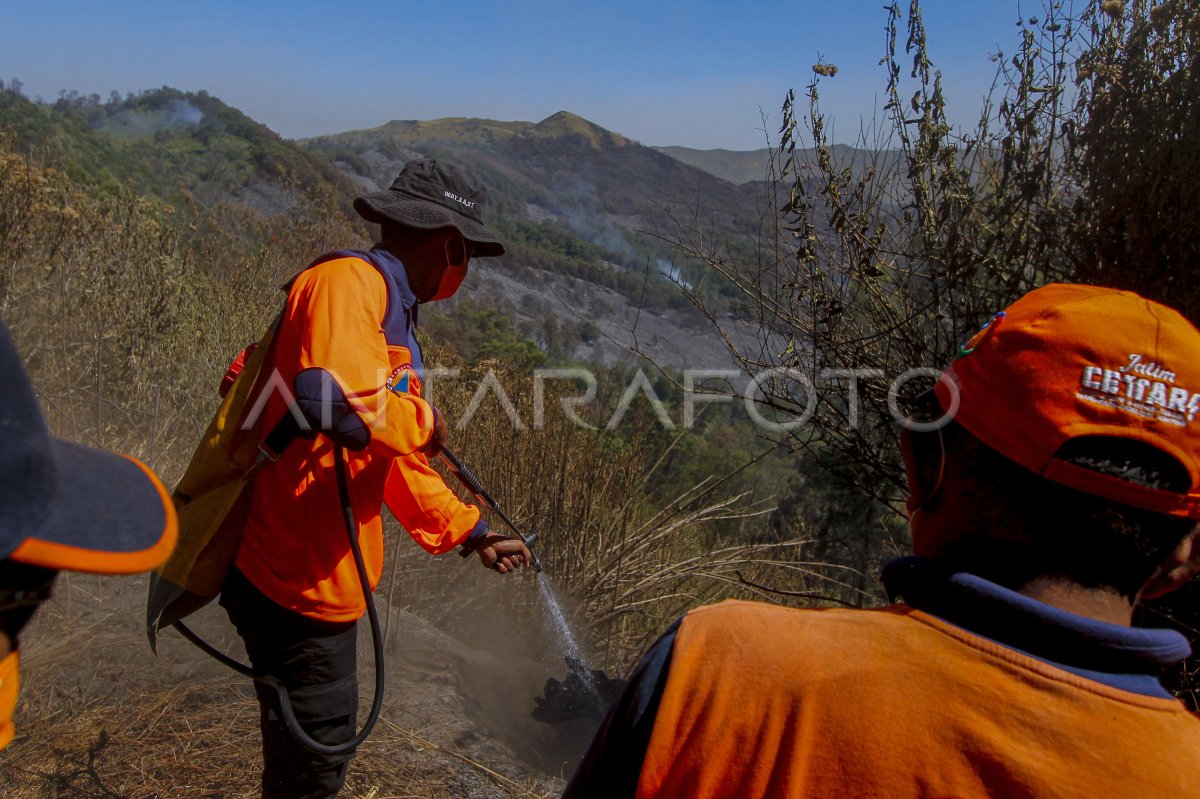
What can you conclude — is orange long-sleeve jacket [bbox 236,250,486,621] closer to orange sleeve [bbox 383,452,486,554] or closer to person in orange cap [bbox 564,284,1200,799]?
orange sleeve [bbox 383,452,486,554]

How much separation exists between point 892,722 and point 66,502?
0.81 meters

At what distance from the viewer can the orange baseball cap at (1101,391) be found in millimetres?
867

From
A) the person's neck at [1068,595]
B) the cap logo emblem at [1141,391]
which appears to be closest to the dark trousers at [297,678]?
the person's neck at [1068,595]

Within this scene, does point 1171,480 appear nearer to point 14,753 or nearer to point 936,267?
point 936,267

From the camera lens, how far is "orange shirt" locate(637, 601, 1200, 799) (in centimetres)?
79

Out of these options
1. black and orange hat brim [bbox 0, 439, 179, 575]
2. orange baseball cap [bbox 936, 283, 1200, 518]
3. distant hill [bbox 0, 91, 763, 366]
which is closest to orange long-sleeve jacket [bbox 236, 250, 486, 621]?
black and orange hat brim [bbox 0, 439, 179, 575]

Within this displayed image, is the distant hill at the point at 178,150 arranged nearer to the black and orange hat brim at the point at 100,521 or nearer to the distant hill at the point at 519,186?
the distant hill at the point at 519,186

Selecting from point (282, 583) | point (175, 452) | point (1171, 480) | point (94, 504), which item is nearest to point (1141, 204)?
point (1171, 480)

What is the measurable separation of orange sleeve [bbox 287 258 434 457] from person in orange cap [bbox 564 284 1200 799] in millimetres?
1241

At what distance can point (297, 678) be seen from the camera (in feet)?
7.13

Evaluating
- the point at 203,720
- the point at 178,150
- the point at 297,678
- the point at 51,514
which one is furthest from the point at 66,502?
the point at 178,150

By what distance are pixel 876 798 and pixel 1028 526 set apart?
326 mm

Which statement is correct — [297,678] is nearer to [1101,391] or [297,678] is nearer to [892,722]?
[892,722]

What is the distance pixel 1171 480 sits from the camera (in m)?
0.88
